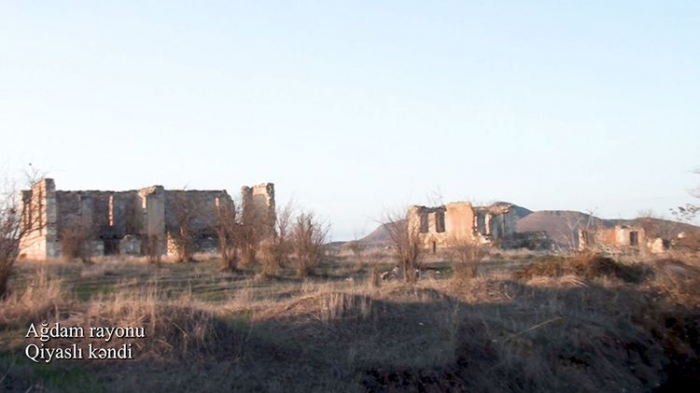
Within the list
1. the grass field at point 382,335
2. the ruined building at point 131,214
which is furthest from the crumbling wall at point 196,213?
the grass field at point 382,335

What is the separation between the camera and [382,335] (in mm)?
12219

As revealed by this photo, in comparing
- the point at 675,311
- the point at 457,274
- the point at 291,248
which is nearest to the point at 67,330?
the point at 457,274

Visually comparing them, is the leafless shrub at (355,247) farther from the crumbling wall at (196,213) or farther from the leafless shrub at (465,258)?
the leafless shrub at (465,258)

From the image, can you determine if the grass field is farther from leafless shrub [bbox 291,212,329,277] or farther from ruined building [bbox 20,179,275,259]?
ruined building [bbox 20,179,275,259]

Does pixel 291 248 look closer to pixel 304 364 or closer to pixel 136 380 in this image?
pixel 304 364

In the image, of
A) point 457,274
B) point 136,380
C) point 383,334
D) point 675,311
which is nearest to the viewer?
point 136,380

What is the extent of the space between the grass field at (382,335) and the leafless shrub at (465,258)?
1.32 m

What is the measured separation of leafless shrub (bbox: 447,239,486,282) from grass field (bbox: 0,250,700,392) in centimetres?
132

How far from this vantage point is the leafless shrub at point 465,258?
62.8 feet

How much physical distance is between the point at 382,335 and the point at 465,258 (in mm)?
8121

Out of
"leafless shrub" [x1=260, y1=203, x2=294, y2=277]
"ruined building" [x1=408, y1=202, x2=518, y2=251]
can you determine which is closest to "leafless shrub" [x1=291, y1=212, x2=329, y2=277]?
"leafless shrub" [x1=260, y1=203, x2=294, y2=277]

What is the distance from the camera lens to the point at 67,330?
9.93 meters

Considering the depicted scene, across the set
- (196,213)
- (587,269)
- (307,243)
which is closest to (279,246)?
(307,243)

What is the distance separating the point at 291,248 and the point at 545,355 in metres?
12.7
